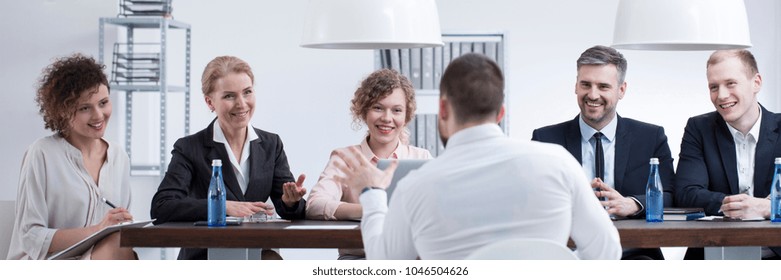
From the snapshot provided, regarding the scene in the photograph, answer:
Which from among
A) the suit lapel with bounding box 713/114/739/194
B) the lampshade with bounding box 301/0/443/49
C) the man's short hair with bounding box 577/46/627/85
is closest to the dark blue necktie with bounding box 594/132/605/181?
the man's short hair with bounding box 577/46/627/85

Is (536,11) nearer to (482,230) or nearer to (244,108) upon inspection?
(244,108)

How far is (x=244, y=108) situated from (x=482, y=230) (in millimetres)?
1672

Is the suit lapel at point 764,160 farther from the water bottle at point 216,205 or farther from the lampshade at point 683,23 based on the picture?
the water bottle at point 216,205

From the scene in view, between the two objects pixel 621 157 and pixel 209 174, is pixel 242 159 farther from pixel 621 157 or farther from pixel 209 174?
pixel 621 157

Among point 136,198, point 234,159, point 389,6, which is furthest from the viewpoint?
point 136,198

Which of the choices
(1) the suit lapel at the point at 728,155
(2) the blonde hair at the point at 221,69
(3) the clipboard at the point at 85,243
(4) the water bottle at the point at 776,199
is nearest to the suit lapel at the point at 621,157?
(1) the suit lapel at the point at 728,155

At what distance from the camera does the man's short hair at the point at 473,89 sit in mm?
2025

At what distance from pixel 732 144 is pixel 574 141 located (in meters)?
0.55

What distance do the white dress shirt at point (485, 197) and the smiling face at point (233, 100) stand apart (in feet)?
4.92

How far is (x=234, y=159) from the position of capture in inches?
134

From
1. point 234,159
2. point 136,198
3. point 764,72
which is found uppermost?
point 764,72

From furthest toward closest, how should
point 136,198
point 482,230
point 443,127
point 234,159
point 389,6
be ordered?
point 136,198
point 234,159
point 389,6
point 443,127
point 482,230

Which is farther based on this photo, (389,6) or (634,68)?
(634,68)
